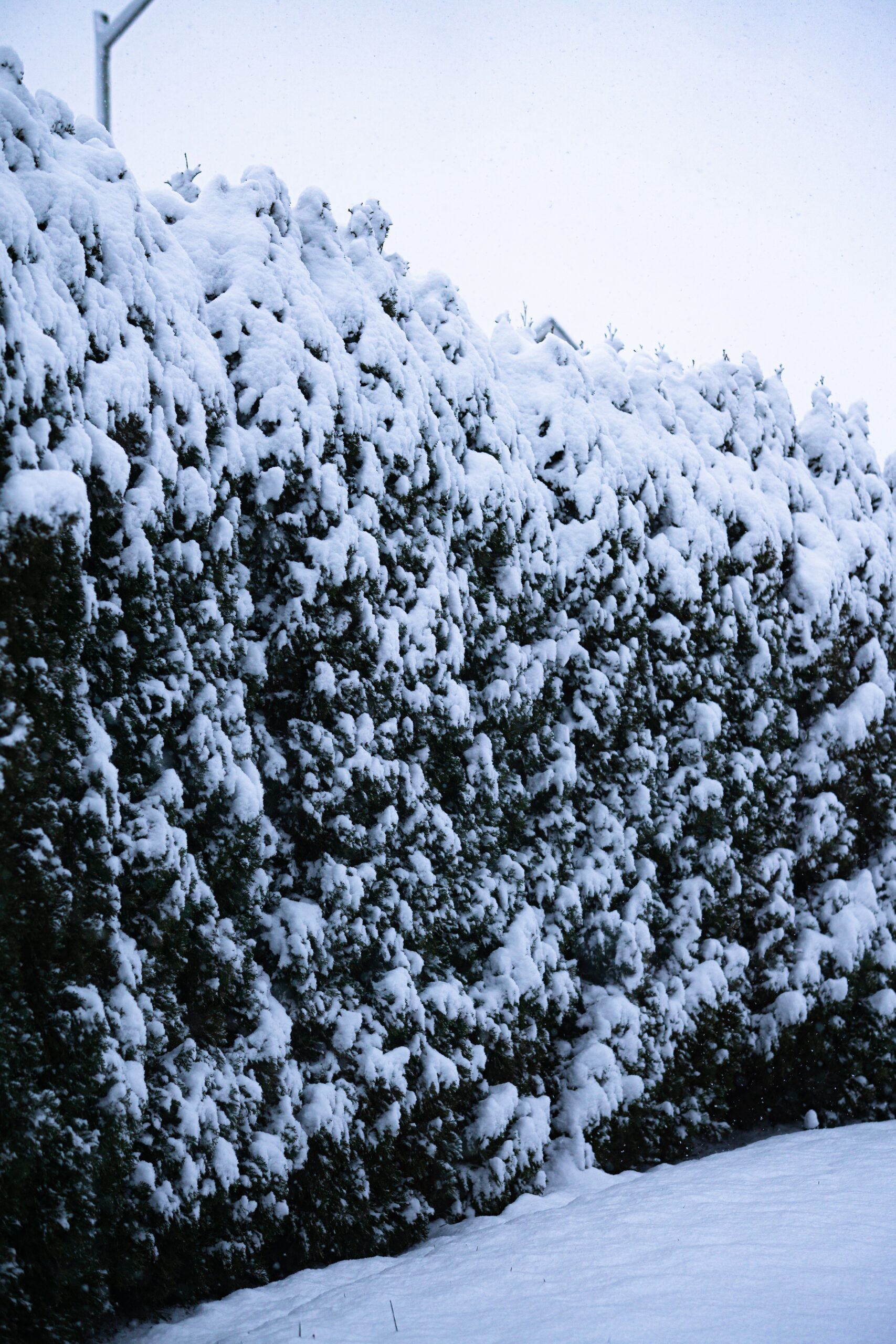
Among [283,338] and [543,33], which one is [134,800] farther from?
[543,33]

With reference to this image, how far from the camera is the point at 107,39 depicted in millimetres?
4844

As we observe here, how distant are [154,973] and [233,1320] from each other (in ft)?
3.21

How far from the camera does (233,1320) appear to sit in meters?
2.53

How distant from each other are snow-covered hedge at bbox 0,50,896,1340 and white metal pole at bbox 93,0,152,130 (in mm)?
2111

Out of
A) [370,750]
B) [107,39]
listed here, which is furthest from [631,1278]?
[107,39]

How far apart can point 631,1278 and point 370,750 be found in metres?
1.74

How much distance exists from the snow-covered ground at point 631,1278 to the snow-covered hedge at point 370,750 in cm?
26

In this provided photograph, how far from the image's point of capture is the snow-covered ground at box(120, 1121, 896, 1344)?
2123mm

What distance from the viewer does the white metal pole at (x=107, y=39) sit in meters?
4.81

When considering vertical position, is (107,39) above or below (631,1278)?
above

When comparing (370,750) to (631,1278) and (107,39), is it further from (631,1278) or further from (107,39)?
Result: (107,39)

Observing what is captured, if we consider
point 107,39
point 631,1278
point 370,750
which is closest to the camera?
point 631,1278

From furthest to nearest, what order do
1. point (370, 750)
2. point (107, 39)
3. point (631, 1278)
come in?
point (107, 39), point (370, 750), point (631, 1278)

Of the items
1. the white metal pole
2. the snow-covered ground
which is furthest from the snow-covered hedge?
the white metal pole
